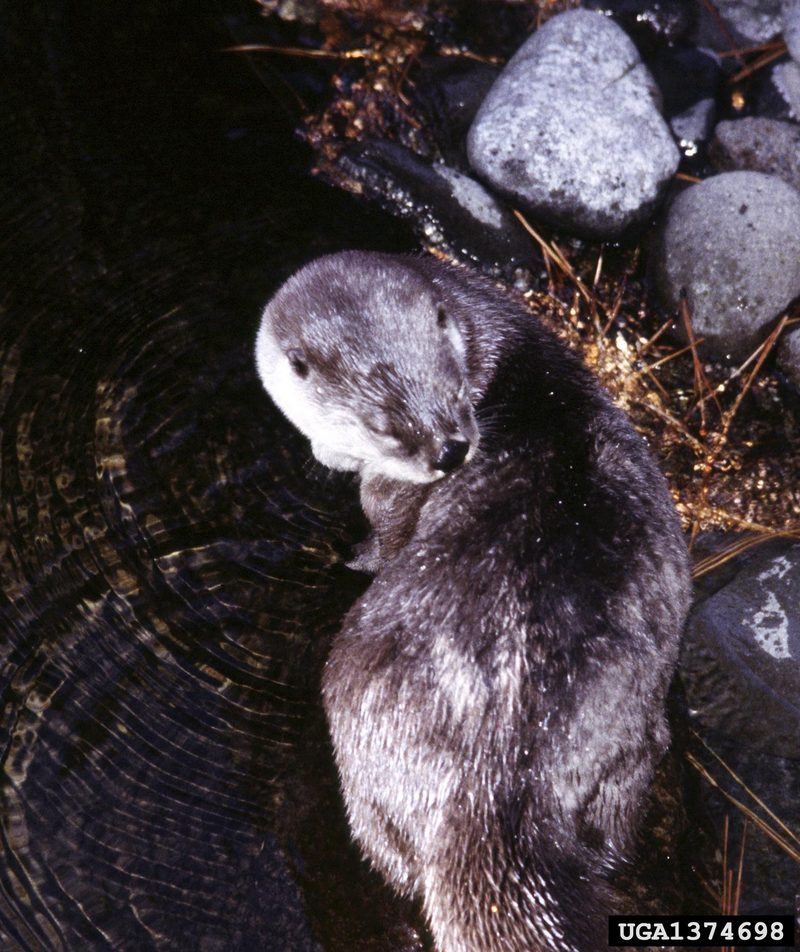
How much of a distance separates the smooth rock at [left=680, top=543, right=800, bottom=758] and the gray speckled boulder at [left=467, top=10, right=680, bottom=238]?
59.6 inches

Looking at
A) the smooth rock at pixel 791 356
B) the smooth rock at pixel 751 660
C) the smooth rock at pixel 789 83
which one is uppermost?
the smooth rock at pixel 789 83

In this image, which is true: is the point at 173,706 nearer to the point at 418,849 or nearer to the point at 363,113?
the point at 418,849

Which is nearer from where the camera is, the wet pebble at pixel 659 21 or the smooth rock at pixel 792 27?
the smooth rock at pixel 792 27

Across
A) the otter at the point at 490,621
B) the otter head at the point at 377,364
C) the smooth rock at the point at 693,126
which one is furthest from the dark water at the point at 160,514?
the smooth rock at the point at 693,126

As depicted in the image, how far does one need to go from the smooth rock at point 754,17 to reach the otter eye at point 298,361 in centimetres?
273

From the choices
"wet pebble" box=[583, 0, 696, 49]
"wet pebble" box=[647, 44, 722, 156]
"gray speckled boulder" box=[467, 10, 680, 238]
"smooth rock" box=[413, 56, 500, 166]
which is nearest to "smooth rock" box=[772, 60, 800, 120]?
"wet pebble" box=[647, 44, 722, 156]

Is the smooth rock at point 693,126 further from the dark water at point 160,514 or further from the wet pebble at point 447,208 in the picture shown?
the dark water at point 160,514

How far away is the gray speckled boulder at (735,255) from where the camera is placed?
9.81 ft

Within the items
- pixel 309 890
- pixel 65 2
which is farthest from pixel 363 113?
pixel 309 890

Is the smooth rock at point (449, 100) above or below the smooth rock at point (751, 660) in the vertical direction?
above

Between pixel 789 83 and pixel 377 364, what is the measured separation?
2.51 meters

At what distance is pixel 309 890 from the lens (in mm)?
2154

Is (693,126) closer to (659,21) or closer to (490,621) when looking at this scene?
(659,21)

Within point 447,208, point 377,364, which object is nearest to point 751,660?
point 377,364
